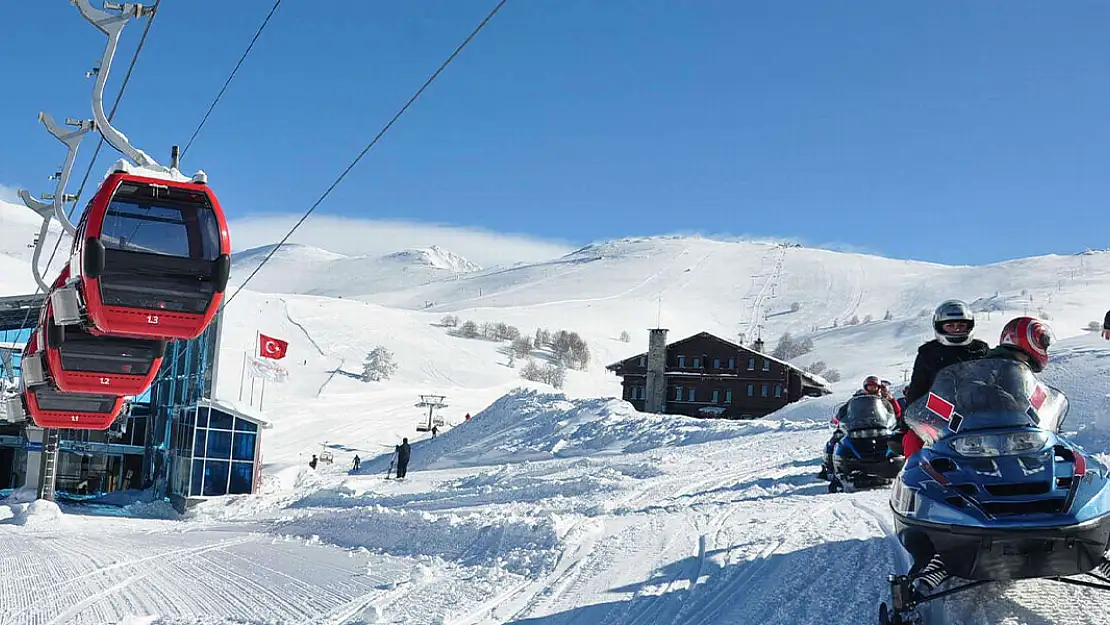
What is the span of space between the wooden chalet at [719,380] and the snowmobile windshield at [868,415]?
46.6 meters

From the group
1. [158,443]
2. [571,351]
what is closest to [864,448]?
[158,443]

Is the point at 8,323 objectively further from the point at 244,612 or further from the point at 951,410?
the point at 951,410

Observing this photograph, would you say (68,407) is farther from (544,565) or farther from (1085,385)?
(1085,385)

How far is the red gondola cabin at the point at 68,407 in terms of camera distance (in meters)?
17.8

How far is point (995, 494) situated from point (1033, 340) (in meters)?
1.31

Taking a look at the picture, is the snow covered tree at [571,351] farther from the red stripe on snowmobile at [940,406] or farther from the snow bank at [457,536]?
the red stripe on snowmobile at [940,406]

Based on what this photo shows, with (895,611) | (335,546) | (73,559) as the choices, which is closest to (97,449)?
(73,559)

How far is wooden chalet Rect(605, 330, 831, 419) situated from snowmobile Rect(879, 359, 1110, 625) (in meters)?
55.9

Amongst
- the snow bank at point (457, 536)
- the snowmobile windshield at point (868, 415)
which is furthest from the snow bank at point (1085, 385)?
the snow bank at point (457, 536)

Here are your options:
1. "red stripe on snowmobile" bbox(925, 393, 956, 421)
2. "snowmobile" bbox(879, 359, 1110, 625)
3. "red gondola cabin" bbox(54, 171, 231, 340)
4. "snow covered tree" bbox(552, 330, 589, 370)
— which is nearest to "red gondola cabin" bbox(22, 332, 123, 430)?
"red gondola cabin" bbox(54, 171, 231, 340)

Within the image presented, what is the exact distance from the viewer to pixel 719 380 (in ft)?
204

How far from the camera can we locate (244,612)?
9.20 meters

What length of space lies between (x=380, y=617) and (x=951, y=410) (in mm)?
4974

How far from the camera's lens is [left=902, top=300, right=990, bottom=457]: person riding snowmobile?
6.57 m
